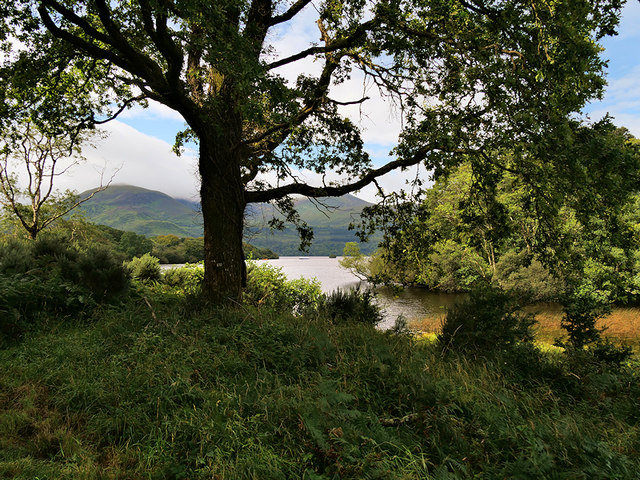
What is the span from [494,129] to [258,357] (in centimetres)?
565

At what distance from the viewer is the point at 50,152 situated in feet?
51.9

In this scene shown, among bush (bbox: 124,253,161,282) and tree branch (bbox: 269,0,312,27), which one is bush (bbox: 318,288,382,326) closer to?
bush (bbox: 124,253,161,282)

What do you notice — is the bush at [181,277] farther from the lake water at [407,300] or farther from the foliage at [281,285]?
the lake water at [407,300]

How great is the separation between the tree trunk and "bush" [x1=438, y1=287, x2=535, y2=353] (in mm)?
4530

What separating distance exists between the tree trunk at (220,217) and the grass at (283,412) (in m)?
2.11

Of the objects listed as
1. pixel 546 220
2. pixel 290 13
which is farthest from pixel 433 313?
pixel 290 13

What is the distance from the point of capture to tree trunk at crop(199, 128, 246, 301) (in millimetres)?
7375

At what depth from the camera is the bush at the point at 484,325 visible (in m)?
6.25

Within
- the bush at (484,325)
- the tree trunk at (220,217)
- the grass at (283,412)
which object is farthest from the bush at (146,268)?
the bush at (484,325)

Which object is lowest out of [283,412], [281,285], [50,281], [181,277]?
[281,285]

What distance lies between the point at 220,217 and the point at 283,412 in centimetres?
518

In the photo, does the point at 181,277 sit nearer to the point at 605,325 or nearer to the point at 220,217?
the point at 220,217

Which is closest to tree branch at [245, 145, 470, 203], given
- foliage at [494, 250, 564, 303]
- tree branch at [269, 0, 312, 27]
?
tree branch at [269, 0, 312, 27]

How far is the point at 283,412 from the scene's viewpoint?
302 cm
